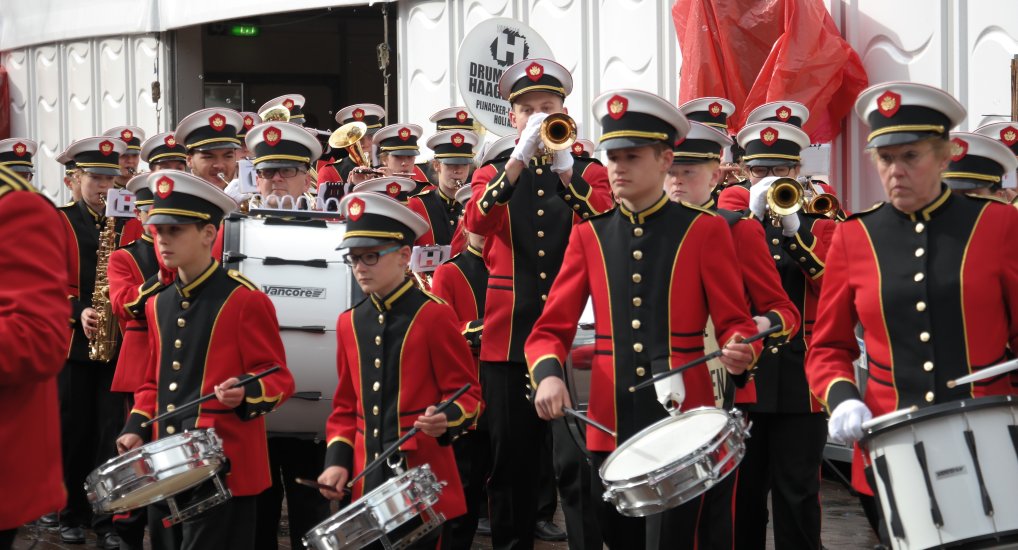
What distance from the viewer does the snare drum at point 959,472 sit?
13.4ft

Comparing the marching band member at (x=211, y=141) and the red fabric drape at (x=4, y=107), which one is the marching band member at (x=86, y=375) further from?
the red fabric drape at (x=4, y=107)

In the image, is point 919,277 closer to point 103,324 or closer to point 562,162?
point 562,162

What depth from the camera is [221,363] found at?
5.93m

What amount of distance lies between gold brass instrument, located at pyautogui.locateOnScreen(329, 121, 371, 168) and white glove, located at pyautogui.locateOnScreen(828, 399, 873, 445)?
741cm

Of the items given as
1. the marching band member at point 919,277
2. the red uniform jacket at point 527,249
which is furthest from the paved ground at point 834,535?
the marching band member at point 919,277

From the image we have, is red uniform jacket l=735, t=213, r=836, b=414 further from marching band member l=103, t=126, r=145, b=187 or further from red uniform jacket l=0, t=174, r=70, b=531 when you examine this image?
marching band member l=103, t=126, r=145, b=187

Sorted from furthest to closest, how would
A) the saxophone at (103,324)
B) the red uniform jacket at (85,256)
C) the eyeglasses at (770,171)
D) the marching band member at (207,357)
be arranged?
1. the red uniform jacket at (85,256)
2. the saxophone at (103,324)
3. the eyeglasses at (770,171)
4. the marching band member at (207,357)

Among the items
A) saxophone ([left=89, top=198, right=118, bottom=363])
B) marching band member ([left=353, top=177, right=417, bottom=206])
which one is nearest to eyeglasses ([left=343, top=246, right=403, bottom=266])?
saxophone ([left=89, top=198, right=118, bottom=363])

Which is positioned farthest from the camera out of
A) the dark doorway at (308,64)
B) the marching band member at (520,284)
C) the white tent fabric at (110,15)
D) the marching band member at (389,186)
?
the dark doorway at (308,64)

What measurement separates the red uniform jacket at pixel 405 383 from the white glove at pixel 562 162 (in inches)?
38.9

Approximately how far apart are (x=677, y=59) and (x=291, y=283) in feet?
19.7

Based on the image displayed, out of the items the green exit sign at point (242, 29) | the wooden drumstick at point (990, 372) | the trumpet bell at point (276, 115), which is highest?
the green exit sign at point (242, 29)

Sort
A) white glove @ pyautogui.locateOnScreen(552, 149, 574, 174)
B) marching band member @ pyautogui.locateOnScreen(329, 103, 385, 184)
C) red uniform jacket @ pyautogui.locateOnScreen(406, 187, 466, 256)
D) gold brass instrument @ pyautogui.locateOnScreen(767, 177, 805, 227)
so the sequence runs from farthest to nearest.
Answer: marching band member @ pyautogui.locateOnScreen(329, 103, 385, 184) → red uniform jacket @ pyautogui.locateOnScreen(406, 187, 466, 256) → gold brass instrument @ pyautogui.locateOnScreen(767, 177, 805, 227) → white glove @ pyautogui.locateOnScreen(552, 149, 574, 174)

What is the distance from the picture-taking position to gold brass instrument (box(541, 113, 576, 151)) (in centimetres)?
636
